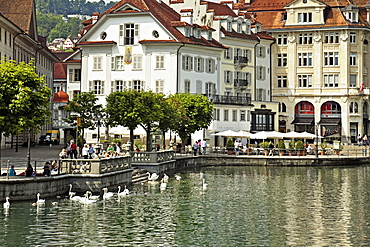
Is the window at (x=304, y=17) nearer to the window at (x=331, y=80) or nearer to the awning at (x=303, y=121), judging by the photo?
the window at (x=331, y=80)

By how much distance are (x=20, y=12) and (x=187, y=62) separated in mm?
21602

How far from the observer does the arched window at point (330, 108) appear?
109 metres

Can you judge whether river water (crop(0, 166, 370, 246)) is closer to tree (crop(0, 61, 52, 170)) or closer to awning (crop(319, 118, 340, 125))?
tree (crop(0, 61, 52, 170))

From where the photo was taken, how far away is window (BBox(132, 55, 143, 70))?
91.2m

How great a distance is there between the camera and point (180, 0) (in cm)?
10450

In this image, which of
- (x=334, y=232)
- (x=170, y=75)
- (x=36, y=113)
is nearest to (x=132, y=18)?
(x=170, y=75)

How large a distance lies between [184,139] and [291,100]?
1325 inches

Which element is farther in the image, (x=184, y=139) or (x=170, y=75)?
(x=170, y=75)

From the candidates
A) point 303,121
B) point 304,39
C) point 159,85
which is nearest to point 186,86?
point 159,85

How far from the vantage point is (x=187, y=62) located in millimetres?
92438

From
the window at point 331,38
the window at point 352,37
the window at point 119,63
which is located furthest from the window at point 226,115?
the window at point 352,37

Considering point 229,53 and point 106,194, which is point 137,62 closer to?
point 229,53

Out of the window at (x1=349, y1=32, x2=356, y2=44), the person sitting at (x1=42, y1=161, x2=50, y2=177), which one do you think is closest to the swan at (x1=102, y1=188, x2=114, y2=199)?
the person sitting at (x1=42, y1=161, x2=50, y2=177)

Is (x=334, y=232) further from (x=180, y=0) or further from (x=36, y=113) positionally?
(x=180, y=0)
